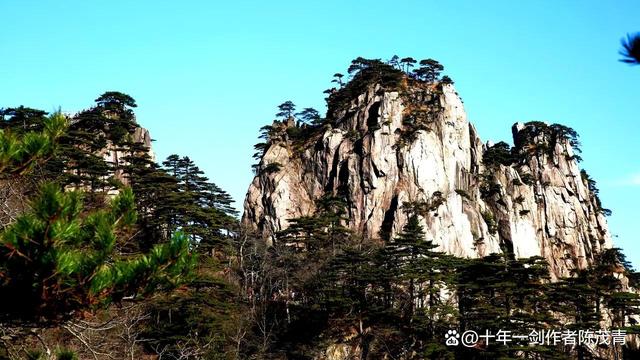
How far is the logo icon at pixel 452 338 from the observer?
95.8 feet

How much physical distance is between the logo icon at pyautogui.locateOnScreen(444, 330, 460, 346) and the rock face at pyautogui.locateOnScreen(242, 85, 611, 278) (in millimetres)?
21924

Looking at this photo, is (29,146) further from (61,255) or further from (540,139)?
(540,139)

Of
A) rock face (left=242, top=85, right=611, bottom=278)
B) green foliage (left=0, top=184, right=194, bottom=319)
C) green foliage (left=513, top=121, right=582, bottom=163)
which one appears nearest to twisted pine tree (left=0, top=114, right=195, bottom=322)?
green foliage (left=0, top=184, right=194, bottom=319)

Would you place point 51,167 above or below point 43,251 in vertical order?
above

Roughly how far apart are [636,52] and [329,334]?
33.8 m

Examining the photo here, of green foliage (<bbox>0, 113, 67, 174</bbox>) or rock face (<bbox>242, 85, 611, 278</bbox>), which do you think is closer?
green foliage (<bbox>0, 113, 67, 174</bbox>)

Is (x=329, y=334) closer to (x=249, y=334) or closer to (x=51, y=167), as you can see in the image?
(x=249, y=334)

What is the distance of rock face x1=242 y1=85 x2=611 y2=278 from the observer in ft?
180

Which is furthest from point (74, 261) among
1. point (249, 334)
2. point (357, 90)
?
point (357, 90)

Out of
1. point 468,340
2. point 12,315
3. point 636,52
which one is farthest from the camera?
point 468,340

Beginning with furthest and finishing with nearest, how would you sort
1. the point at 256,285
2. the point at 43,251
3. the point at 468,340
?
the point at 256,285 → the point at 468,340 → the point at 43,251

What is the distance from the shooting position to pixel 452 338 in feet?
94.2

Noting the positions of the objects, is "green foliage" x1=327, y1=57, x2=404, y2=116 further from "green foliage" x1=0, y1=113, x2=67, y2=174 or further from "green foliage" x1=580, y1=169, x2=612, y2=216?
"green foliage" x1=0, y1=113, x2=67, y2=174

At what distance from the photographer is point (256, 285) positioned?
4138 centimetres
